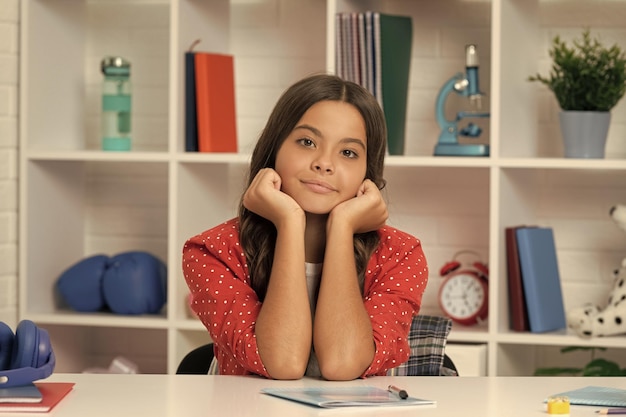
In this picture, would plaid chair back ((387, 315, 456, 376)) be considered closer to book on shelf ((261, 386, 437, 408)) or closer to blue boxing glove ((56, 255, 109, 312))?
book on shelf ((261, 386, 437, 408))

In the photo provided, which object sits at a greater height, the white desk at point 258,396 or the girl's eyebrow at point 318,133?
the girl's eyebrow at point 318,133

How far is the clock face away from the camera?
311 centimetres

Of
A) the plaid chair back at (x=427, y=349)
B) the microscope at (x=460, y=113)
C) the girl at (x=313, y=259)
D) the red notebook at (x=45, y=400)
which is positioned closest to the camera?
the red notebook at (x=45, y=400)

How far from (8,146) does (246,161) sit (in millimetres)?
737

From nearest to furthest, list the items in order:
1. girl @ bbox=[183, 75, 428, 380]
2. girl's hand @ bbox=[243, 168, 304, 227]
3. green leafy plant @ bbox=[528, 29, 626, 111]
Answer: girl @ bbox=[183, 75, 428, 380], girl's hand @ bbox=[243, 168, 304, 227], green leafy plant @ bbox=[528, 29, 626, 111]

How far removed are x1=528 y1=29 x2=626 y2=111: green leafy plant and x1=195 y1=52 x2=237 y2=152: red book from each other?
3.02 feet

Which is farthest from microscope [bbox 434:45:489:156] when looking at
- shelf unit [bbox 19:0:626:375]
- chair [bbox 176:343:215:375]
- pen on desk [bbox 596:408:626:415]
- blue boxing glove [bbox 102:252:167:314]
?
pen on desk [bbox 596:408:626:415]

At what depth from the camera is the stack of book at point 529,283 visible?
3012 millimetres

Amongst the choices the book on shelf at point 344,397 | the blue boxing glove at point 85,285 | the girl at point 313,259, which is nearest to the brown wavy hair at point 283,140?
the girl at point 313,259

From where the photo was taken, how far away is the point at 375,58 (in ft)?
9.96

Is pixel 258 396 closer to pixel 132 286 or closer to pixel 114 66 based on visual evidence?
pixel 132 286

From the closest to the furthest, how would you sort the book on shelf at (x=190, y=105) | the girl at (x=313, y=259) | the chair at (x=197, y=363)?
the girl at (x=313, y=259) → the chair at (x=197, y=363) → the book on shelf at (x=190, y=105)

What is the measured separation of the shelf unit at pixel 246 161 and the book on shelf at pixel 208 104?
0.04 metres

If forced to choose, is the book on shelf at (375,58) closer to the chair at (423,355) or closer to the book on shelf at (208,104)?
the book on shelf at (208,104)
